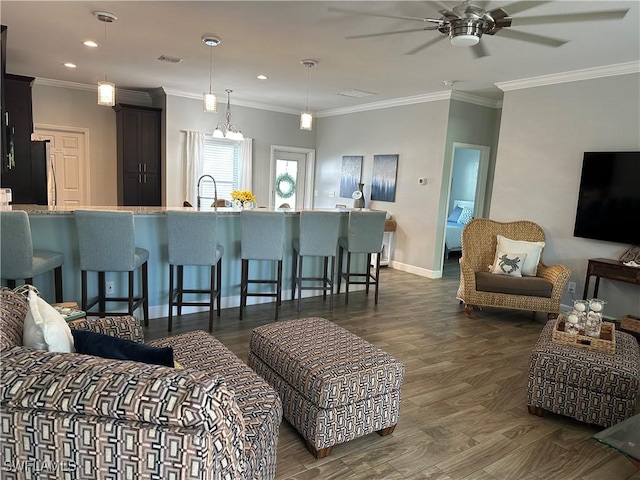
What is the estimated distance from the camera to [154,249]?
4070 millimetres

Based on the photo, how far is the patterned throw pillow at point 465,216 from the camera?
27.7 feet

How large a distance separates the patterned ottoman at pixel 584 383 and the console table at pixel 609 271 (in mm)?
1670

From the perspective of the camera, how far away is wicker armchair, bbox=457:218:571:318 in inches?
172

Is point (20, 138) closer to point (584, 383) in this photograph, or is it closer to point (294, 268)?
point (294, 268)

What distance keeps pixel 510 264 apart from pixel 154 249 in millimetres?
3698

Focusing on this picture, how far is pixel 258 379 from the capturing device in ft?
6.25

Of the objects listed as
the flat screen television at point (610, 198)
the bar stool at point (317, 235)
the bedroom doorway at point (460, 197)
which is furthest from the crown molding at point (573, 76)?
the bar stool at point (317, 235)

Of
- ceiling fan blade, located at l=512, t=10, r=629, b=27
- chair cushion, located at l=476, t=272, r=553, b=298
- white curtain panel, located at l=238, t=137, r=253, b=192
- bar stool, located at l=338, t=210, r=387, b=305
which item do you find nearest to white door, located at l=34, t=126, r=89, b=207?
white curtain panel, located at l=238, t=137, r=253, b=192

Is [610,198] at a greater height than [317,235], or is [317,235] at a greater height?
[610,198]

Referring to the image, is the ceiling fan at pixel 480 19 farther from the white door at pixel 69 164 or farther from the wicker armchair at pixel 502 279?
the white door at pixel 69 164

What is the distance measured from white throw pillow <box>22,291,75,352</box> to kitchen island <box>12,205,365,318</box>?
7.62 feet

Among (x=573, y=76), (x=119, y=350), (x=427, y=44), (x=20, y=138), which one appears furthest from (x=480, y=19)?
(x=20, y=138)

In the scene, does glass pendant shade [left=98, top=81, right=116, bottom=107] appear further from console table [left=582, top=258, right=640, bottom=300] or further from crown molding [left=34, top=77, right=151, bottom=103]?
console table [left=582, top=258, right=640, bottom=300]

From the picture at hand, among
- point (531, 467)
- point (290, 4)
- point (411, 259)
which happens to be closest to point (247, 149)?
point (411, 259)
